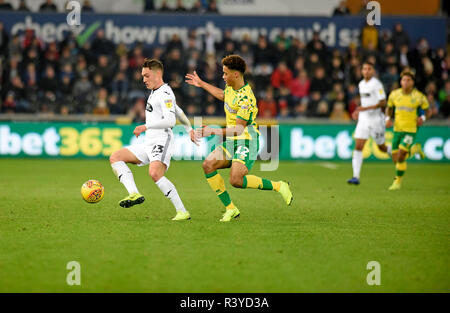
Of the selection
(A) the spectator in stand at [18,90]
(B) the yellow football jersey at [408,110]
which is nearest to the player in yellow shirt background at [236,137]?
(B) the yellow football jersey at [408,110]

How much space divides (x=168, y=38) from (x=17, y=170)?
25.7 feet

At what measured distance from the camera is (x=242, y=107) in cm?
848

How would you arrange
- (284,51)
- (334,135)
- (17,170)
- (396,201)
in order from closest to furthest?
1. (396,201)
2. (17,170)
3. (334,135)
4. (284,51)

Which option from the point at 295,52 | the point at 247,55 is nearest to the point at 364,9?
the point at 295,52

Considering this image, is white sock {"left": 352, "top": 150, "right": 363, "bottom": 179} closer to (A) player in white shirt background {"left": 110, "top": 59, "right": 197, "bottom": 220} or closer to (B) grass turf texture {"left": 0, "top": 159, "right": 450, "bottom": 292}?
(B) grass turf texture {"left": 0, "top": 159, "right": 450, "bottom": 292}

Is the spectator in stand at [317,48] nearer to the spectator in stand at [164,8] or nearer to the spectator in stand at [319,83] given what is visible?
the spectator in stand at [319,83]

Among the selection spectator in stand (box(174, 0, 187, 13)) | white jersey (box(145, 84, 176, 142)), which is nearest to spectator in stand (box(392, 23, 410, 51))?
spectator in stand (box(174, 0, 187, 13))

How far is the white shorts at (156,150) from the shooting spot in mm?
8750

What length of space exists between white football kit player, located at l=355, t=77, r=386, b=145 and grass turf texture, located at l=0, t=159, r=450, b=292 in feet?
4.31

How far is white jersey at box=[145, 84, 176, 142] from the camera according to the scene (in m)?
8.59

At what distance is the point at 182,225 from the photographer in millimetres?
8430

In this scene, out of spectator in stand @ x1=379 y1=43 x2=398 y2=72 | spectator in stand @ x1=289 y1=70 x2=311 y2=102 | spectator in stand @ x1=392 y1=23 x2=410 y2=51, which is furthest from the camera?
spectator in stand @ x1=392 y1=23 x2=410 y2=51
